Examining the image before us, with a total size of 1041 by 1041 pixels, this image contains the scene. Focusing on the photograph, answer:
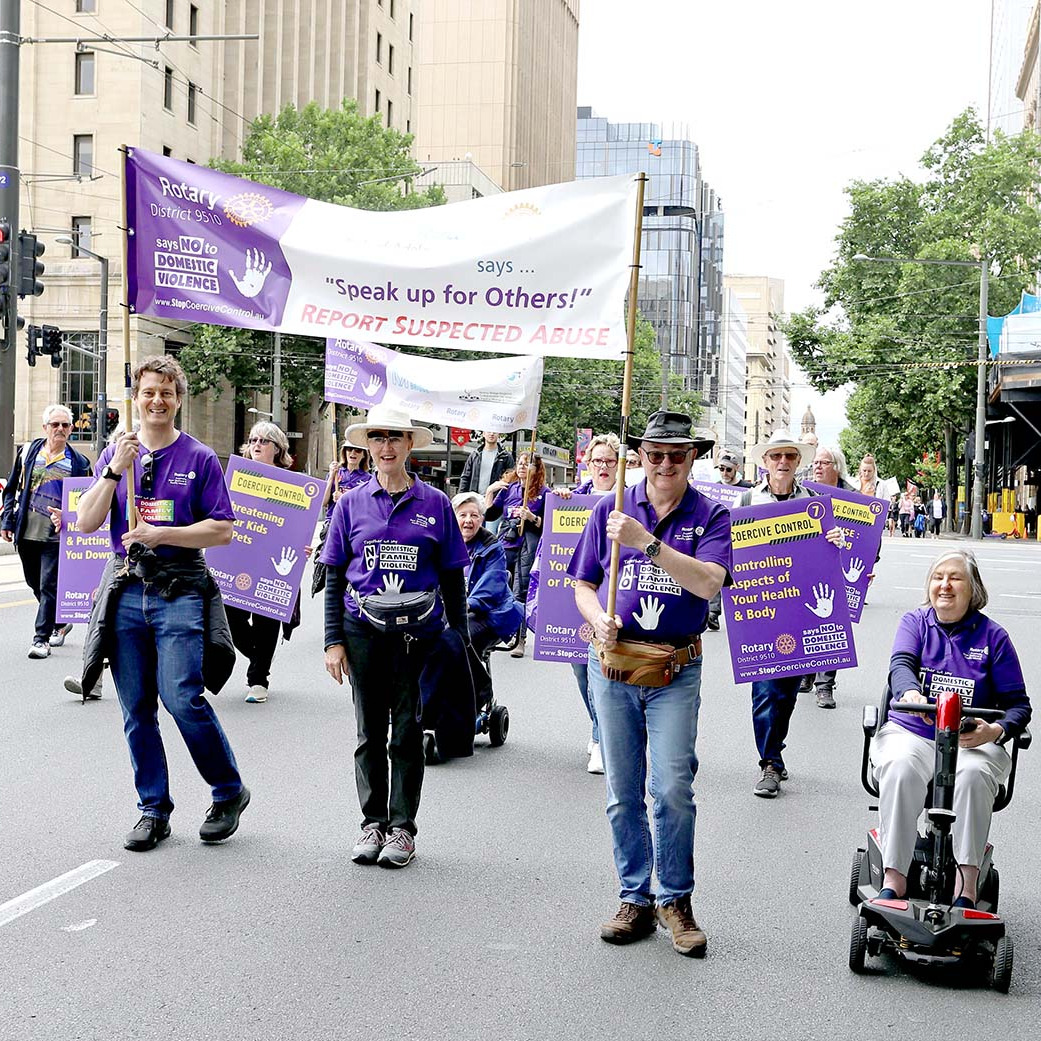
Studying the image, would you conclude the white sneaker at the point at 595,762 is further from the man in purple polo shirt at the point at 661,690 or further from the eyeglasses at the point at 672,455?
the eyeglasses at the point at 672,455

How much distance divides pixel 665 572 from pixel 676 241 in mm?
155371

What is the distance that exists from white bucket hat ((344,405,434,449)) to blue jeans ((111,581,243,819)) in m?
1.04

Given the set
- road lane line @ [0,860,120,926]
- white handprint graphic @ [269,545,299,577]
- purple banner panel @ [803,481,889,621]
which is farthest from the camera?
white handprint graphic @ [269,545,299,577]

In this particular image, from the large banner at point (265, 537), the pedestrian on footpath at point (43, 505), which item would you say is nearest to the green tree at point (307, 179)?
the pedestrian on footpath at point (43, 505)

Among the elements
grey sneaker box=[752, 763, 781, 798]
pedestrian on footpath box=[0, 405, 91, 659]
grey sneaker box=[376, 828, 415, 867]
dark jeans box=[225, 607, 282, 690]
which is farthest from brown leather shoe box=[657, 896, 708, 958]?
pedestrian on footpath box=[0, 405, 91, 659]

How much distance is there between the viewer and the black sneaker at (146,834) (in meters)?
5.86

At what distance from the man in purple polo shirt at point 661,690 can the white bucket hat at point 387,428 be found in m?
1.32

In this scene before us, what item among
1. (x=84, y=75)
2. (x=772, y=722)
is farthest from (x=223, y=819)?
(x=84, y=75)

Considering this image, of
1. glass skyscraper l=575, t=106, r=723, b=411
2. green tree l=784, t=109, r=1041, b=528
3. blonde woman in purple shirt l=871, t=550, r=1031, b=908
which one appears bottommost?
blonde woman in purple shirt l=871, t=550, r=1031, b=908

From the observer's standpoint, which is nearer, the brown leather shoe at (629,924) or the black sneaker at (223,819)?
the brown leather shoe at (629,924)

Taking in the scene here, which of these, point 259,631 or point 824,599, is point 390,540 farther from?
point 259,631

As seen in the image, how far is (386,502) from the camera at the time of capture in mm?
5941

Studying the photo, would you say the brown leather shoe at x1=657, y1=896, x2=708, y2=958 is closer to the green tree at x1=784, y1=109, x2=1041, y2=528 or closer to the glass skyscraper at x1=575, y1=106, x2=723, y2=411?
the green tree at x1=784, y1=109, x2=1041, y2=528

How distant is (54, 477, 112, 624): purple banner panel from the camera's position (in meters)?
10.4
